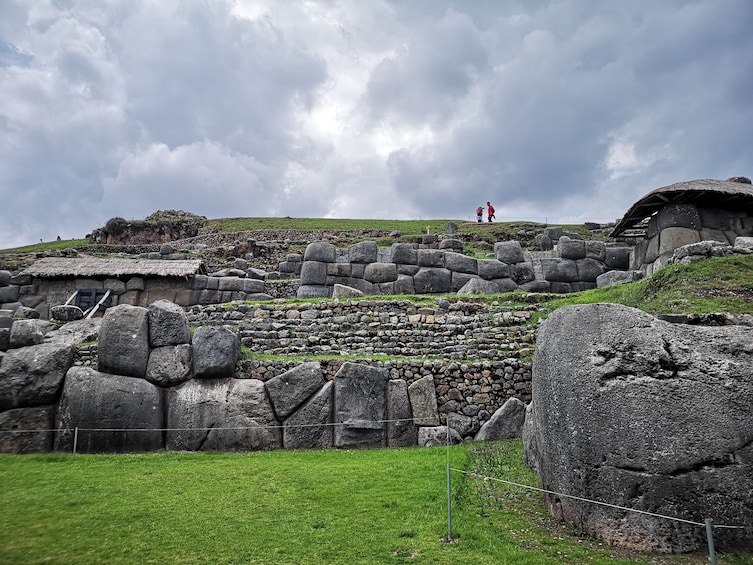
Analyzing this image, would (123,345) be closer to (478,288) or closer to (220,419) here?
(220,419)

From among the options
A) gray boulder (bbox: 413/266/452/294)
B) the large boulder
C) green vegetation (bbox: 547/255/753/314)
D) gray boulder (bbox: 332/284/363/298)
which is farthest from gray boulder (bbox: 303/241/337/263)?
the large boulder

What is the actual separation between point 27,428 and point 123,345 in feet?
8.62

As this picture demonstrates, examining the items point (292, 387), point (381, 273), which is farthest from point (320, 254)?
point (292, 387)

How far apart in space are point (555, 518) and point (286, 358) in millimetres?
8661

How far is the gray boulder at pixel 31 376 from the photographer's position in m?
11.6

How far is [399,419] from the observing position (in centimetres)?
1234

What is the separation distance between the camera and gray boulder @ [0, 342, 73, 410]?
11.6 metres

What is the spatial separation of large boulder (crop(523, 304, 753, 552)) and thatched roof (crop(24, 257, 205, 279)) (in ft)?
64.9

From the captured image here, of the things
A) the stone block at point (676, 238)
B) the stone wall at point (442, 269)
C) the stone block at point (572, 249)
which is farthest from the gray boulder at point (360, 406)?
the stone block at point (572, 249)

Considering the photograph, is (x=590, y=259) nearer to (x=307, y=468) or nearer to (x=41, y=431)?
(x=307, y=468)

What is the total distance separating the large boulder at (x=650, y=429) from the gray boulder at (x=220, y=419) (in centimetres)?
722

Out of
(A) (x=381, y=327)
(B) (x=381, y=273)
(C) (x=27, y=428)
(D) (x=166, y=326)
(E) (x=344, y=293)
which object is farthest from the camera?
(B) (x=381, y=273)

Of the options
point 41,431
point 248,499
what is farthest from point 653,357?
point 41,431

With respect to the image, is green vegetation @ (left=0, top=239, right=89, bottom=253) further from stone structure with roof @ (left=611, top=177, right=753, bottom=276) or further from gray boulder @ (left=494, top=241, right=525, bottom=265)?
stone structure with roof @ (left=611, top=177, right=753, bottom=276)
